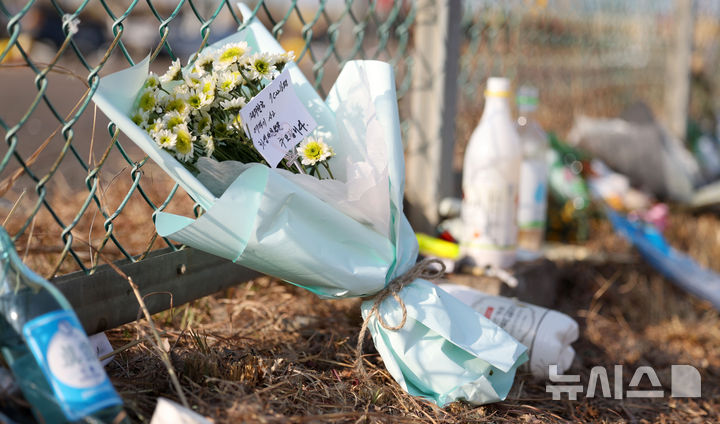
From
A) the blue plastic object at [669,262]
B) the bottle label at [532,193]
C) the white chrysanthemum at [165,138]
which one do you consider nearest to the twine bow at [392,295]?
the white chrysanthemum at [165,138]

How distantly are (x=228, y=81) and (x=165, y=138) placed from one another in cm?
18

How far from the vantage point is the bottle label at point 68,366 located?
0.91 m

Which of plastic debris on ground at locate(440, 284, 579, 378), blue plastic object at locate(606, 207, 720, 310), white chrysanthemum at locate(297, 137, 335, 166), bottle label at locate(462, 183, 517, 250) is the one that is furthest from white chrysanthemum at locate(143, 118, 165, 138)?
blue plastic object at locate(606, 207, 720, 310)

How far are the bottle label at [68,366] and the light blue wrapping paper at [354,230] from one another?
237 millimetres

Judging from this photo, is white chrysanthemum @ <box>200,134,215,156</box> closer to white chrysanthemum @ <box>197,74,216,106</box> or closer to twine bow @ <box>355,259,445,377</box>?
white chrysanthemum @ <box>197,74,216,106</box>

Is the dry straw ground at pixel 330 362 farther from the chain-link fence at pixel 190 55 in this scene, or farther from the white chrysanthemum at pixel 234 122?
the white chrysanthemum at pixel 234 122

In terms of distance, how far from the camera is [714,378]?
184 cm

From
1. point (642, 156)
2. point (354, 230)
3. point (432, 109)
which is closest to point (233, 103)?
point (354, 230)

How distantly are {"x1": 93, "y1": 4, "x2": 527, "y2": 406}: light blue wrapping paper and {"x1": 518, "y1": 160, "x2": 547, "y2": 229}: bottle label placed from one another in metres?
0.91

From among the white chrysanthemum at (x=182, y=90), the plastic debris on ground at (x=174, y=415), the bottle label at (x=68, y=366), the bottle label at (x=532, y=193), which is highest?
the white chrysanthemum at (x=182, y=90)

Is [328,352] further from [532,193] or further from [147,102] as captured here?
[532,193]

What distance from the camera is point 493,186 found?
72.9 inches

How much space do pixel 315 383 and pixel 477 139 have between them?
0.96 meters

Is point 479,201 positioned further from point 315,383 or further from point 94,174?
point 94,174
